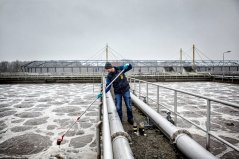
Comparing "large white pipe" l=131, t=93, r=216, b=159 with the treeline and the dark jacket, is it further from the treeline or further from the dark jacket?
the treeline

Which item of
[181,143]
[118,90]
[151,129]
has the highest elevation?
[118,90]

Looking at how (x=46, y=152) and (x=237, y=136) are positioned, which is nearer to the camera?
(x=46, y=152)

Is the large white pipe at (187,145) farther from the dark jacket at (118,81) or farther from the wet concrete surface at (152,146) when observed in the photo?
the dark jacket at (118,81)

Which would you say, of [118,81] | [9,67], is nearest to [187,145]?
[118,81]

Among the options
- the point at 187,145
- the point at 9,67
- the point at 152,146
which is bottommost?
the point at 152,146

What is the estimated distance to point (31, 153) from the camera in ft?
14.5

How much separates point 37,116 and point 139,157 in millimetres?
5873

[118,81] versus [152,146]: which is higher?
[118,81]

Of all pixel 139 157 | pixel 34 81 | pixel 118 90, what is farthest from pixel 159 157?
pixel 34 81

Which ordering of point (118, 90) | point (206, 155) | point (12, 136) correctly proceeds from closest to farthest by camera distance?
point (206, 155)
point (118, 90)
point (12, 136)

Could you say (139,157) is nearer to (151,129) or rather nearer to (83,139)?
(151,129)

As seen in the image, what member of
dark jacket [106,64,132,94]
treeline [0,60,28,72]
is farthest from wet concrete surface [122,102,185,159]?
treeline [0,60,28,72]

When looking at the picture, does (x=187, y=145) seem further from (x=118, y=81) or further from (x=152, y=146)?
(x=118, y=81)

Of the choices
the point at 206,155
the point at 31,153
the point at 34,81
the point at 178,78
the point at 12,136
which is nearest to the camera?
Answer: the point at 206,155
